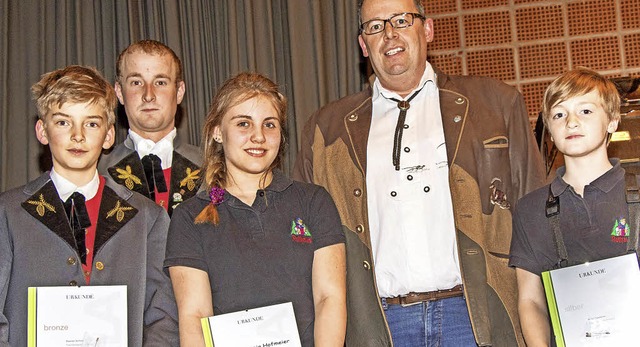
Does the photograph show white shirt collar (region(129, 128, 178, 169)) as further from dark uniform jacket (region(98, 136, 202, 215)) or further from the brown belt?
the brown belt

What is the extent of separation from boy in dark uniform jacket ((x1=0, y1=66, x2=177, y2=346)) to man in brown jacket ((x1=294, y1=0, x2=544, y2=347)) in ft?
2.40

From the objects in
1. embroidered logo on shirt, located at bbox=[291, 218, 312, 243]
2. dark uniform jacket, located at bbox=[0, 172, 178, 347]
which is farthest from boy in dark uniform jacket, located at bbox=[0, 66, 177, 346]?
embroidered logo on shirt, located at bbox=[291, 218, 312, 243]

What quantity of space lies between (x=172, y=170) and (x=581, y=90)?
5.65 feet

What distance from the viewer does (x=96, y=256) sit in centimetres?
308

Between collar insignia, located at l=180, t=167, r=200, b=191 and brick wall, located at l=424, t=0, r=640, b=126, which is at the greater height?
brick wall, located at l=424, t=0, r=640, b=126

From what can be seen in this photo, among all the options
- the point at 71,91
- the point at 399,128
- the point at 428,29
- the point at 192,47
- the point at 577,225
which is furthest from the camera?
the point at 192,47

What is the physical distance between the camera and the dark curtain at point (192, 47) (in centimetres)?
475

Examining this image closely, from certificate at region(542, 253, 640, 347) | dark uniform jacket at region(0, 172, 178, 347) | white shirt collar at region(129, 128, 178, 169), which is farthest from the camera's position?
white shirt collar at region(129, 128, 178, 169)

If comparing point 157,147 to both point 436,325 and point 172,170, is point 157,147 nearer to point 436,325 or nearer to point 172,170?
point 172,170

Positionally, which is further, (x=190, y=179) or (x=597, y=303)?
(x=190, y=179)

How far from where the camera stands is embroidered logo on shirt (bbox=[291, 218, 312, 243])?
313 centimetres

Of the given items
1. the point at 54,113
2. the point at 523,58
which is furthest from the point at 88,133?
the point at 523,58

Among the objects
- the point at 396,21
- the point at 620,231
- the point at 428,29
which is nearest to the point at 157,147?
the point at 396,21

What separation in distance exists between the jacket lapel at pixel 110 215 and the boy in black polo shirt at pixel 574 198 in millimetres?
1397
